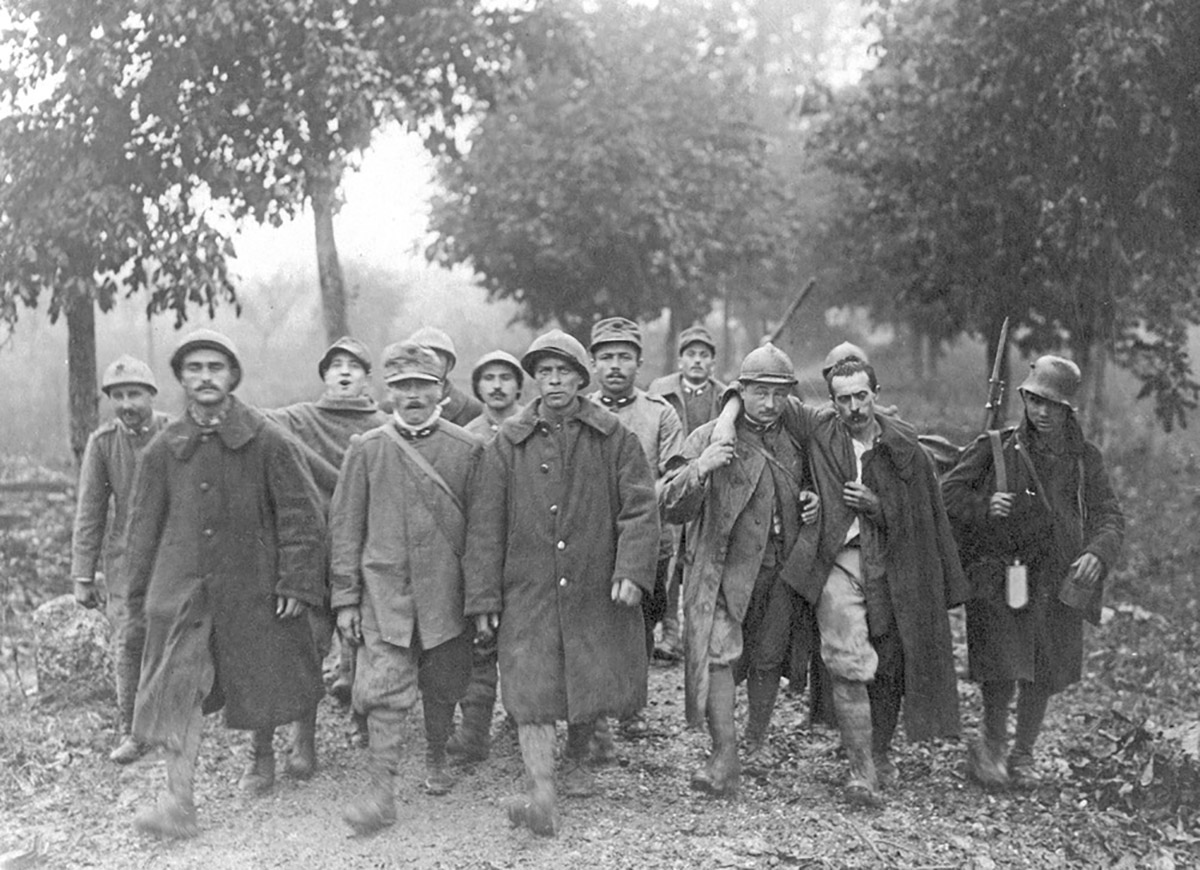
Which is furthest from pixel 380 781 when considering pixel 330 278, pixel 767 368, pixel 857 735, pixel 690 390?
pixel 330 278

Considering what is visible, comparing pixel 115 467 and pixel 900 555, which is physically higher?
pixel 115 467

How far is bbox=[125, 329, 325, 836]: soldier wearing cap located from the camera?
5.25m

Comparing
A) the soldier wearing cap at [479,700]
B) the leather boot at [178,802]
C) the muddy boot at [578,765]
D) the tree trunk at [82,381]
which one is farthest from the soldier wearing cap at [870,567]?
the tree trunk at [82,381]

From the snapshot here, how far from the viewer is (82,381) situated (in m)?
10.1

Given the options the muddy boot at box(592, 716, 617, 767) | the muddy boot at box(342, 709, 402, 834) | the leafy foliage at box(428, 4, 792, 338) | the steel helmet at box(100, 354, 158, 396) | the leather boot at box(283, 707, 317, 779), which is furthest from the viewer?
the leafy foliage at box(428, 4, 792, 338)

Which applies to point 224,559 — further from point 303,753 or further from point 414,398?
point 303,753

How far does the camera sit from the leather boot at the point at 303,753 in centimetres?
602

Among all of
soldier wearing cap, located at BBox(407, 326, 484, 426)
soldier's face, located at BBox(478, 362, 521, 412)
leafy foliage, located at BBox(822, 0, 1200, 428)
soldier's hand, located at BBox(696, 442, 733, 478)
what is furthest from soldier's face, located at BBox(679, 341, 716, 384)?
leafy foliage, located at BBox(822, 0, 1200, 428)

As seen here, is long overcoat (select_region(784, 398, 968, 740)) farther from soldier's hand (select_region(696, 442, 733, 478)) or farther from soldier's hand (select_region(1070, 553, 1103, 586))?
soldier's hand (select_region(1070, 553, 1103, 586))

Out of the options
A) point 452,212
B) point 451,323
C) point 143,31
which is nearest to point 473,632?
point 143,31

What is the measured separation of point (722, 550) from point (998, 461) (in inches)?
55.8

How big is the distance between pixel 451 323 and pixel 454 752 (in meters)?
28.0

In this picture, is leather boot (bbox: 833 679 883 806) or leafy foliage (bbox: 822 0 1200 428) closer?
leather boot (bbox: 833 679 883 806)

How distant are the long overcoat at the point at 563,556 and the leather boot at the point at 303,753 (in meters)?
1.31
